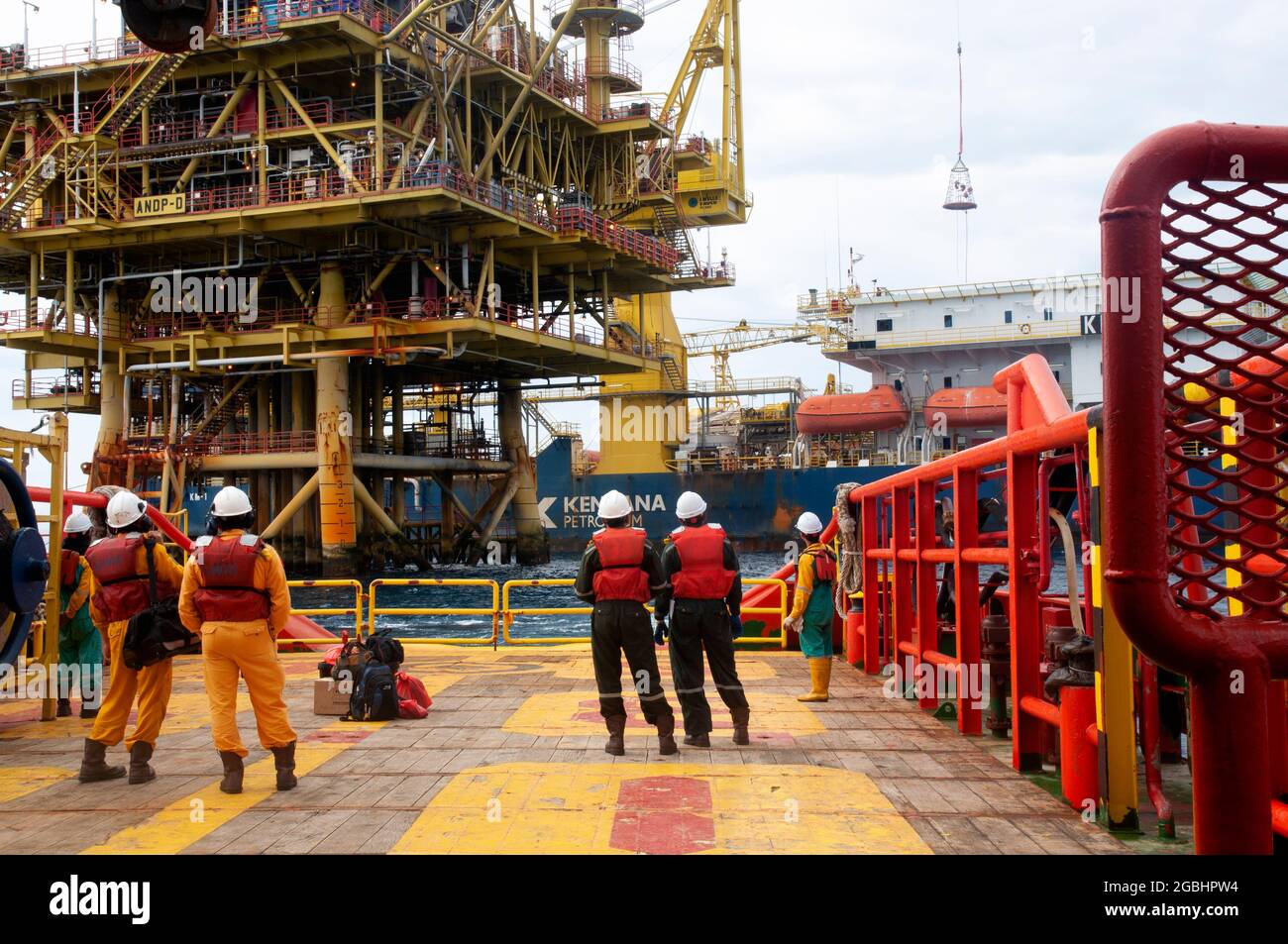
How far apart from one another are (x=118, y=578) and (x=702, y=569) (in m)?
3.91

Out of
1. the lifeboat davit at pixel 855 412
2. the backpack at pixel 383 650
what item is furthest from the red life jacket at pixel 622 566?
the lifeboat davit at pixel 855 412

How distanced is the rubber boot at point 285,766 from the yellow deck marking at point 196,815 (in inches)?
3.8

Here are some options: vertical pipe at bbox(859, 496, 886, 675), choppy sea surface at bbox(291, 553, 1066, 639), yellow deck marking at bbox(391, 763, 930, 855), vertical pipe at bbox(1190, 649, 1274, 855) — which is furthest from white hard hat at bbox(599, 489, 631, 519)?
choppy sea surface at bbox(291, 553, 1066, 639)

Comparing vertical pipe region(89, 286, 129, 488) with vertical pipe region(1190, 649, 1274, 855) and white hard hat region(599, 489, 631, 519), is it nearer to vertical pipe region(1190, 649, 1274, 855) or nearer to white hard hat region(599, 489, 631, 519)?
white hard hat region(599, 489, 631, 519)

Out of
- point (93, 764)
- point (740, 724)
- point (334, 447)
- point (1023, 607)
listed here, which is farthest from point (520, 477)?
point (1023, 607)

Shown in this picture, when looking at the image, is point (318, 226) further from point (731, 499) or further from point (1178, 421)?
point (1178, 421)

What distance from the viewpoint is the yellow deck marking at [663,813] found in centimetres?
549

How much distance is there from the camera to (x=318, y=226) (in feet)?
104

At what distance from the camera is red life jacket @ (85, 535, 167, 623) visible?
717 centimetres

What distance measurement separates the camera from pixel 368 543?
41.0 meters

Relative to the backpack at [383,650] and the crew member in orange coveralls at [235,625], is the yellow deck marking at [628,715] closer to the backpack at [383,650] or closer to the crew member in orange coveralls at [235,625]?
the backpack at [383,650]

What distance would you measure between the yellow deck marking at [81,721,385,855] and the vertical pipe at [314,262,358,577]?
1103 inches

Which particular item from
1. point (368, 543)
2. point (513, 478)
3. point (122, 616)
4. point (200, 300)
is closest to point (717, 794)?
point (122, 616)
